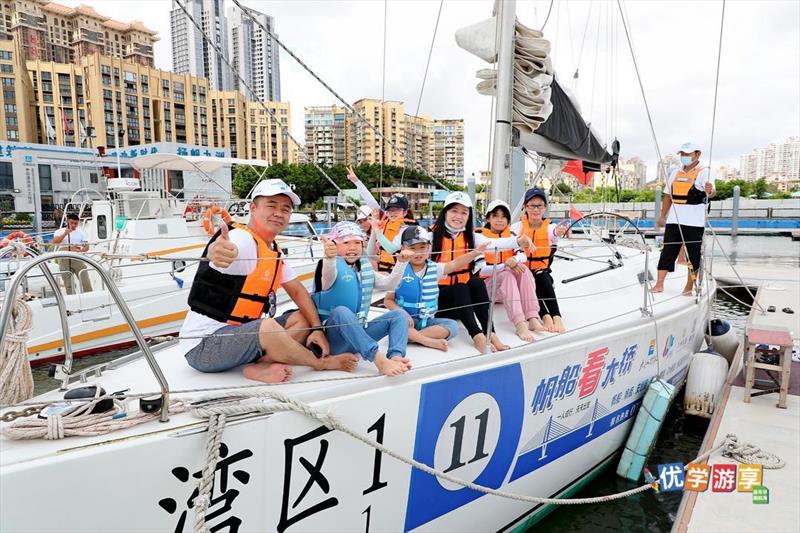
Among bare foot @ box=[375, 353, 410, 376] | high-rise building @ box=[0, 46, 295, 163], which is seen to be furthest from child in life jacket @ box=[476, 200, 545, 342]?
high-rise building @ box=[0, 46, 295, 163]

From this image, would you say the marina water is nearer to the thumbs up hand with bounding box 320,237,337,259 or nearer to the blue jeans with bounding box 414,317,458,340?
the blue jeans with bounding box 414,317,458,340

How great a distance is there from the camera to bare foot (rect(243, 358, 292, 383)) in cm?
214

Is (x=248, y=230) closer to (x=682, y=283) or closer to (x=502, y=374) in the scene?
(x=502, y=374)

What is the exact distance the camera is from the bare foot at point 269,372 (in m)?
2.14

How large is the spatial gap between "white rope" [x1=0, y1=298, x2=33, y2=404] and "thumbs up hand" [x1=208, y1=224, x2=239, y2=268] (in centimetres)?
67

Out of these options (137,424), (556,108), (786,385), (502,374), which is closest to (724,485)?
(786,385)

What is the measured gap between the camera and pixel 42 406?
1721mm

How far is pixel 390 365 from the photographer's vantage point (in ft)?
7.39

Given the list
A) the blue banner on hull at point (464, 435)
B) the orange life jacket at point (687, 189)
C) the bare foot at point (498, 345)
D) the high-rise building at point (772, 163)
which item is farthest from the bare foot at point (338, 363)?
the high-rise building at point (772, 163)

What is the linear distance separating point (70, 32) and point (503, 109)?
93693mm

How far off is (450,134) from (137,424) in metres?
55.4

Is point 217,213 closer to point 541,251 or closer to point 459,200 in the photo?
point 459,200

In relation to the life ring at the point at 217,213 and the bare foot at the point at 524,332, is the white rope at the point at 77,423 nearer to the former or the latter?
the life ring at the point at 217,213

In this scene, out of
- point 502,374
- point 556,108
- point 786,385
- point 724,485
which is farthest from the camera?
point 556,108
